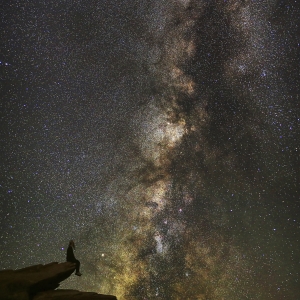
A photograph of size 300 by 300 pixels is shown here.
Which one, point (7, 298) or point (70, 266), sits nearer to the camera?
point (7, 298)

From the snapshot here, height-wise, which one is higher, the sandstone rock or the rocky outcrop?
the rocky outcrop

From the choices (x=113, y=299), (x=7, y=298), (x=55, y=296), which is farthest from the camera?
(x=113, y=299)

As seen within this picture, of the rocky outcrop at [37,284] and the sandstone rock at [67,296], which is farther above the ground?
the rocky outcrop at [37,284]

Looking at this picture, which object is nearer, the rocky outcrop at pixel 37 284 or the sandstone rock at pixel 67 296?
the rocky outcrop at pixel 37 284

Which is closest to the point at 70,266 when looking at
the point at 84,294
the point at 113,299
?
the point at 84,294

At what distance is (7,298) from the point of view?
9102 mm

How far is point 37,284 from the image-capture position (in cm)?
989

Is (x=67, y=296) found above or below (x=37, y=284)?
below

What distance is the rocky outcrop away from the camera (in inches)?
366

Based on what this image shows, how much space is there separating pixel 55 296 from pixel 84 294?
993mm

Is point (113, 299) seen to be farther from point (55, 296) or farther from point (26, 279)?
point (26, 279)

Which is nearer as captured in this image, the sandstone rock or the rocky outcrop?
the rocky outcrop

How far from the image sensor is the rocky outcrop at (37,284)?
930 centimetres

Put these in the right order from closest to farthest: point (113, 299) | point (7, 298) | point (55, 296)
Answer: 1. point (7, 298)
2. point (55, 296)
3. point (113, 299)
